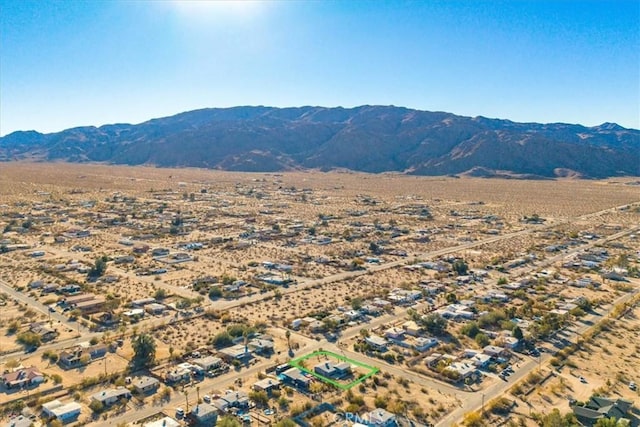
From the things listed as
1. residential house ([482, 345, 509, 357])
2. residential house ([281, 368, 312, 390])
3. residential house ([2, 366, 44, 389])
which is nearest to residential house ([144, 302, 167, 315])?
residential house ([2, 366, 44, 389])

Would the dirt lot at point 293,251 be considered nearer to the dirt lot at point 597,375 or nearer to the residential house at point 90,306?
the dirt lot at point 597,375

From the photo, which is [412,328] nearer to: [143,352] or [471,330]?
[471,330]

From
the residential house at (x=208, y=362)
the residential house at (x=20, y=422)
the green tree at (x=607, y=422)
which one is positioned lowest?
the residential house at (x=208, y=362)

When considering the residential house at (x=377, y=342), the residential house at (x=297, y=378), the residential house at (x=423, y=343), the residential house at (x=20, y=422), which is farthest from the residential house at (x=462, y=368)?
the residential house at (x=20, y=422)

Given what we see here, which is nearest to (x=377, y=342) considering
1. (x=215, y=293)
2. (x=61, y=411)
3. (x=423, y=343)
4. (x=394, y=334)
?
(x=394, y=334)

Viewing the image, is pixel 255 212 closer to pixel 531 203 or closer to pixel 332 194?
pixel 332 194
